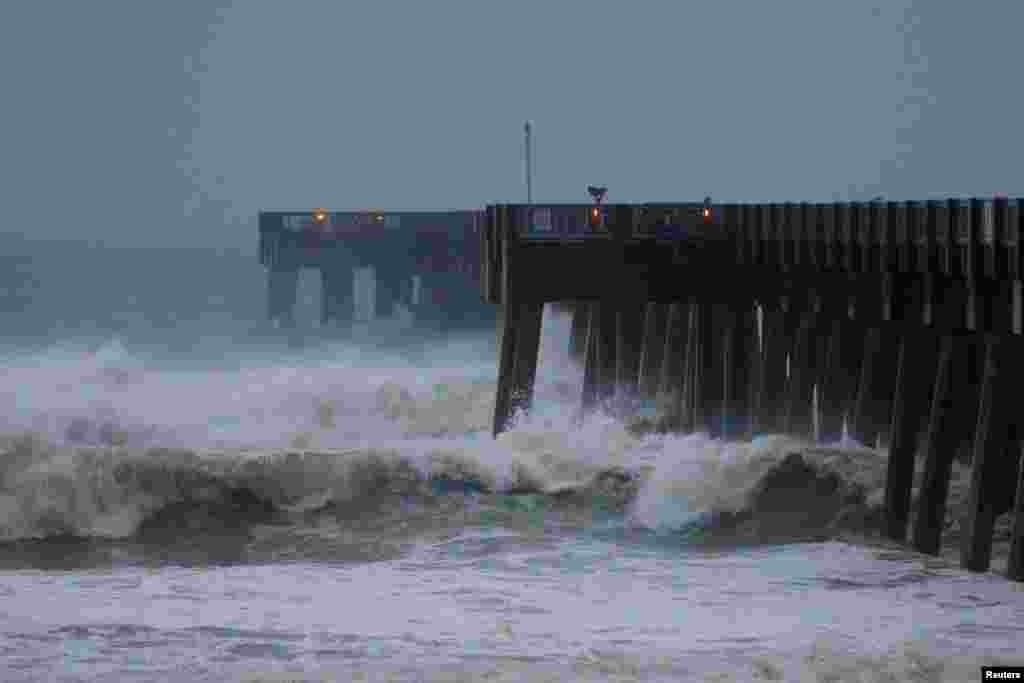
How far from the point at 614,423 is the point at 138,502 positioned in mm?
9398

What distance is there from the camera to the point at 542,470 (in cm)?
3341

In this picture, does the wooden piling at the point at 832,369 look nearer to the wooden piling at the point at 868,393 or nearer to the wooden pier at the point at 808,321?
the wooden pier at the point at 808,321

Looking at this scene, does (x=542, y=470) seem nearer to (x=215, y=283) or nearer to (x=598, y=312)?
(x=598, y=312)

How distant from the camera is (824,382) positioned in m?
31.9

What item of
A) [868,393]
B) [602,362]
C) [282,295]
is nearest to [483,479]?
[868,393]

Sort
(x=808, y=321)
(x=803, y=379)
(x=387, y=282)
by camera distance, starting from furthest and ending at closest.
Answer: (x=387, y=282) → (x=803, y=379) → (x=808, y=321)

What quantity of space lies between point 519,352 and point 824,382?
17.0 feet

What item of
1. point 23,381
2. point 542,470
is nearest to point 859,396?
point 542,470

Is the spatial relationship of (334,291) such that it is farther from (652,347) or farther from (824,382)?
(824,382)

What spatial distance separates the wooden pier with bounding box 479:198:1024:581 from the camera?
24125mm

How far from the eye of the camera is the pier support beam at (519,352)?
34.4 metres

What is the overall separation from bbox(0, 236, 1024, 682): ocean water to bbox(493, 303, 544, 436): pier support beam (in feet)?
1.15

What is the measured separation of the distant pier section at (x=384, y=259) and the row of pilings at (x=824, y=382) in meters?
30.3

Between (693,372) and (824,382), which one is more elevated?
(824,382)
